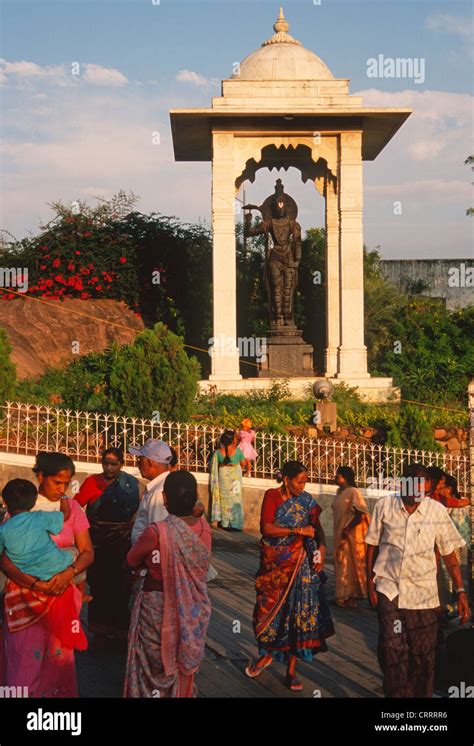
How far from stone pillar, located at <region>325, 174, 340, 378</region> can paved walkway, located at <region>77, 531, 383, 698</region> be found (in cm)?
953

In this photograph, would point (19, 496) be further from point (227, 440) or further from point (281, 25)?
point (281, 25)

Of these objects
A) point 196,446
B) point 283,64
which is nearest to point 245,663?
point 196,446

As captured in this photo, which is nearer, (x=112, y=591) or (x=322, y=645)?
(x=322, y=645)

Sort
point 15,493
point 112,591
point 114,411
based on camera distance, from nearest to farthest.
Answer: point 15,493
point 112,591
point 114,411

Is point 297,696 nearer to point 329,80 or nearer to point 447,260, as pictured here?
point 329,80

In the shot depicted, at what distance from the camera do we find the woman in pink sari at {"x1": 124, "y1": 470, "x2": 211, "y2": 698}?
485cm

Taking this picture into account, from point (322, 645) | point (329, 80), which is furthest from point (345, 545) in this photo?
point (329, 80)

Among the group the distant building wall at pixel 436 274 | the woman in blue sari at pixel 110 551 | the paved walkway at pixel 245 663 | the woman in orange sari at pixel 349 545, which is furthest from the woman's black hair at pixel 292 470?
the distant building wall at pixel 436 274

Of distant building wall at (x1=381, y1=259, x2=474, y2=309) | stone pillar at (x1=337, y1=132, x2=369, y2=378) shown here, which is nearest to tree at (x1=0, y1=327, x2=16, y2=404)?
stone pillar at (x1=337, y1=132, x2=369, y2=378)

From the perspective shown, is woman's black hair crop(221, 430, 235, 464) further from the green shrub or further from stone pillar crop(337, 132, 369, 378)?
stone pillar crop(337, 132, 369, 378)

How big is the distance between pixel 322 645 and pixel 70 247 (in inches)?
658

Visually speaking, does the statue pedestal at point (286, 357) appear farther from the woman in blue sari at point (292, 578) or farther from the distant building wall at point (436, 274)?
the distant building wall at point (436, 274)
